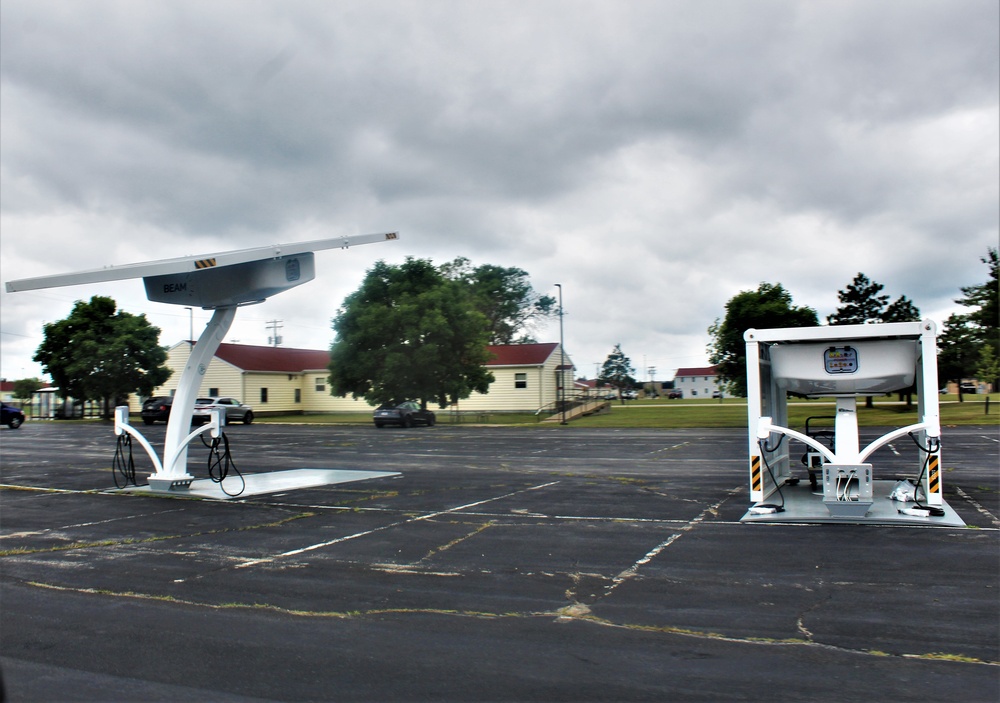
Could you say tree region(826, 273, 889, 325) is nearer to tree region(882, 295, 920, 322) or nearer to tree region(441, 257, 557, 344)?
tree region(882, 295, 920, 322)

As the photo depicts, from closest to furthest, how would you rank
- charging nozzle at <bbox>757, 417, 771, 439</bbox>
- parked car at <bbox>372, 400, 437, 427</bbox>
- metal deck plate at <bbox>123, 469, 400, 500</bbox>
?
charging nozzle at <bbox>757, 417, 771, 439</bbox> < metal deck plate at <bbox>123, 469, 400, 500</bbox> < parked car at <bbox>372, 400, 437, 427</bbox>

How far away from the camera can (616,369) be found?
13350cm

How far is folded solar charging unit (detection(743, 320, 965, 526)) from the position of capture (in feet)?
33.3

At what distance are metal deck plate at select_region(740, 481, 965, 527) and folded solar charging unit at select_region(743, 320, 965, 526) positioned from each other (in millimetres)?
13

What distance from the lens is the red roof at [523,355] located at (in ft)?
187

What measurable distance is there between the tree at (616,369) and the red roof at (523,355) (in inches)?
2885

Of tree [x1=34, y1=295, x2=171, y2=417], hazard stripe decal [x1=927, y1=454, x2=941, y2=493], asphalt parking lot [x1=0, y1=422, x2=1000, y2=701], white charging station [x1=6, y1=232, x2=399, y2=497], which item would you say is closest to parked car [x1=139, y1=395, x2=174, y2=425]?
tree [x1=34, y1=295, x2=171, y2=417]

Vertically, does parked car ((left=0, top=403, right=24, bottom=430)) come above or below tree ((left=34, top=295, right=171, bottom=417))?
below

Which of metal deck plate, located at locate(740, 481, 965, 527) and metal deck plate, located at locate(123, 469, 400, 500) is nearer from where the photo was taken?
metal deck plate, located at locate(740, 481, 965, 527)

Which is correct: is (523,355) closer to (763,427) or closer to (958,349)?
(958,349)

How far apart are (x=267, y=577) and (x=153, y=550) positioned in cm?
225

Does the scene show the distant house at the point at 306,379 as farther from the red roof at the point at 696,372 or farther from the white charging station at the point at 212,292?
the red roof at the point at 696,372

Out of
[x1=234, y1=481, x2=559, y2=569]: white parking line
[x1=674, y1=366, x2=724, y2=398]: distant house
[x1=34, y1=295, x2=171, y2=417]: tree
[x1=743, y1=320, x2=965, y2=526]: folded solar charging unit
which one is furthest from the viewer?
[x1=674, y1=366, x2=724, y2=398]: distant house

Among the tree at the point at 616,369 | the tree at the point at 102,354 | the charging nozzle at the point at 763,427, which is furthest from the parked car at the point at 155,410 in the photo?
the tree at the point at 616,369
